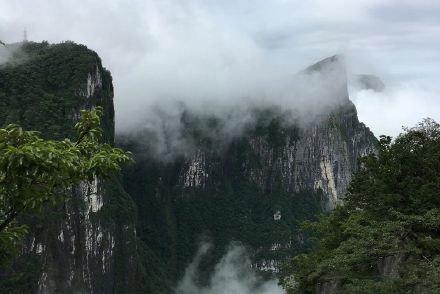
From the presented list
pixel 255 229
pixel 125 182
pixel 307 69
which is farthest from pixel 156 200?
pixel 307 69

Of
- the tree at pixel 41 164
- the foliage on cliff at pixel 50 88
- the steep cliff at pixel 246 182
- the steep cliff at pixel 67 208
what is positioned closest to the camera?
the tree at pixel 41 164

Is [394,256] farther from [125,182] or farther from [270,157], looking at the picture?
[270,157]

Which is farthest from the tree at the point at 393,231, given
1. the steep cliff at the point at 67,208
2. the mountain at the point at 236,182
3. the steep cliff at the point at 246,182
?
the steep cliff at the point at 246,182

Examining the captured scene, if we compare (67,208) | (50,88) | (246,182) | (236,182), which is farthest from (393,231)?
(236,182)

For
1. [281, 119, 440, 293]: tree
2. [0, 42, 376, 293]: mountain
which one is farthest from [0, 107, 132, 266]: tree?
[0, 42, 376, 293]: mountain

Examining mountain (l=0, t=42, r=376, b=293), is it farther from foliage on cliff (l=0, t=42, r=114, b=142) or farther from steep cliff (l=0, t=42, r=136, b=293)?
foliage on cliff (l=0, t=42, r=114, b=142)

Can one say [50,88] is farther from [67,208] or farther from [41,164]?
[41,164]

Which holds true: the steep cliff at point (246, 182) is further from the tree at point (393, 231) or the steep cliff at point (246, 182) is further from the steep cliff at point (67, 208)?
the tree at point (393, 231)
